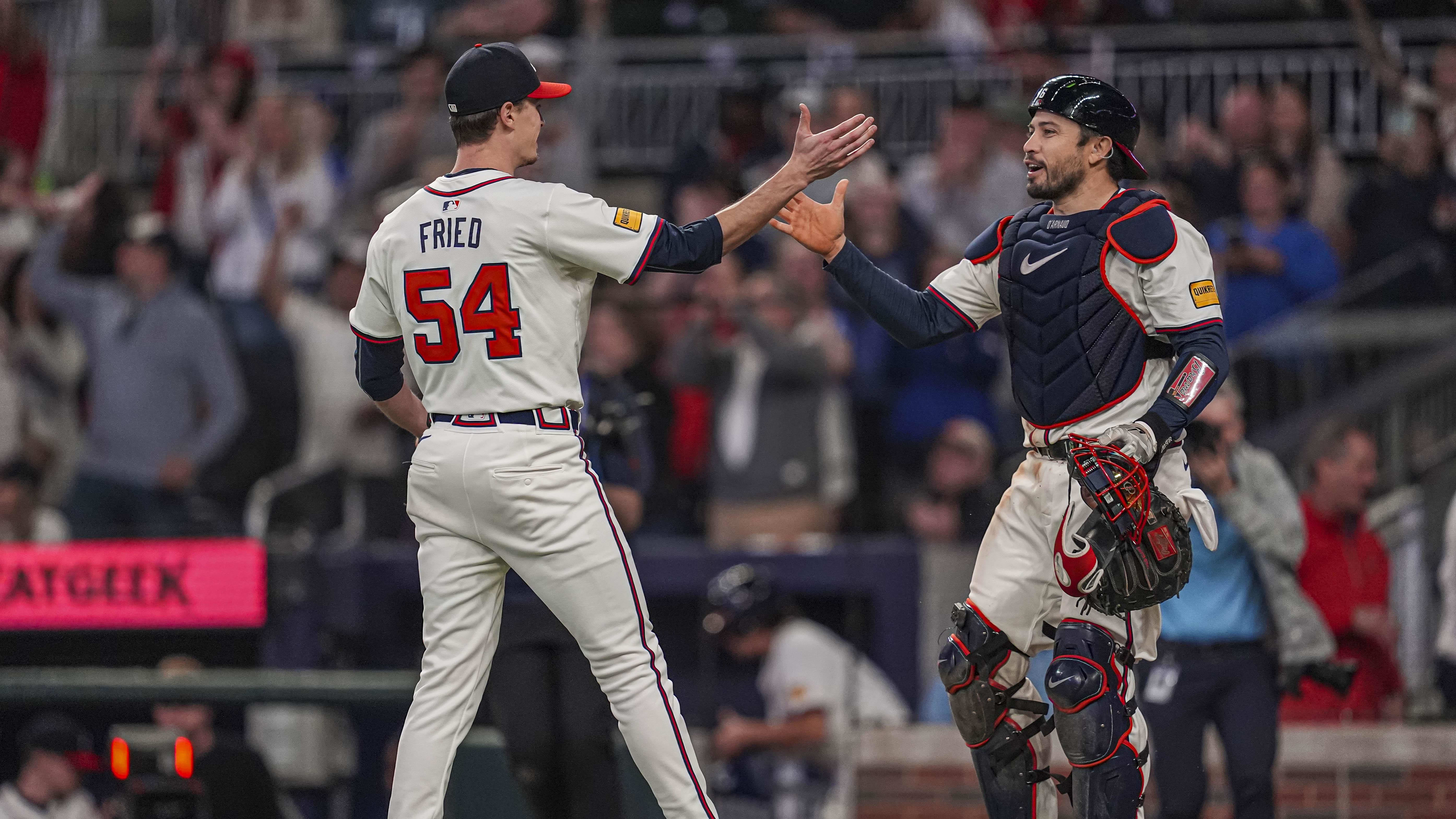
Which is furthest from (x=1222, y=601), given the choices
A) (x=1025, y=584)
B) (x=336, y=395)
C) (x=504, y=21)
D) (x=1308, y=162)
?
(x=504, y=21)


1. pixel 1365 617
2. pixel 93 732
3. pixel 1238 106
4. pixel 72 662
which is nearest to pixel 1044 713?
pixel 1365 617

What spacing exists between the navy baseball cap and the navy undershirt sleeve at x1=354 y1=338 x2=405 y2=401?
2.34 feet

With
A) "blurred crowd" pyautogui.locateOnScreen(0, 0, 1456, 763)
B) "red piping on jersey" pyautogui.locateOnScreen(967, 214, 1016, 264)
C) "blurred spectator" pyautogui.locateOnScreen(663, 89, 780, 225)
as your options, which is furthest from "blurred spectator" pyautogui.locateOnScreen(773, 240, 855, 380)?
"red piping on jersey" pyautogui.locateOnScreen(967, 214, 1016, 264)

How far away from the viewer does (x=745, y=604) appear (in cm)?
859

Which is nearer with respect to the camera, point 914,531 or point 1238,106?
point 914,531

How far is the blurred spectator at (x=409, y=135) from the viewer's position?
10867 millimetres

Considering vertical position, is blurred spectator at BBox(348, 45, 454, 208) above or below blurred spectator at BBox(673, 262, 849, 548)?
above

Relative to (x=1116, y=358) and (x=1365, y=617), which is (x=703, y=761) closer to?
(x=1365, y=617)

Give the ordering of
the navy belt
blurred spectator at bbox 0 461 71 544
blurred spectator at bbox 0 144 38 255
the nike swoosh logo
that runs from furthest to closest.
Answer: blurred spectator at bbox 0 144 38 255 → blurred spectator at bbox 0 461 71 544 → the nike swoosh logo → the navy belt

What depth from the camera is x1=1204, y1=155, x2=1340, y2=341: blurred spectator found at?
9.45 meters

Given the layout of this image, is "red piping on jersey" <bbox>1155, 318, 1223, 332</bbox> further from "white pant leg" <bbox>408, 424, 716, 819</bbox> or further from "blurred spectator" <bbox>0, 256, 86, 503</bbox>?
"blurred spectator" <bbox>0, 256, 86, 503</bbox>

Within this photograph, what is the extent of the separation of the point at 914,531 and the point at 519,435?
4.78 metres

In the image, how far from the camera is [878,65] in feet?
39.8

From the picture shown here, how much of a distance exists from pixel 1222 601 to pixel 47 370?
Result: 733 centimetres
